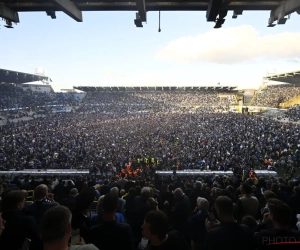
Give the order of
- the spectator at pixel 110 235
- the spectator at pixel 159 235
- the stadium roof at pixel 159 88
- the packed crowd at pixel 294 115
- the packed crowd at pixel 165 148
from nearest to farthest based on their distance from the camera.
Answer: the spectator at pixel 159 235 < the spectator at pixel 110 235 < the packed crowd at pixel 165 148 < the packed crowd at pixel 294 115 < the stadium roof at pixel 159 88

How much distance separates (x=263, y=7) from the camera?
140 inches

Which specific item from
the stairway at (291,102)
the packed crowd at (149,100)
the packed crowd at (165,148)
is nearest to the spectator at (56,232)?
the packed crowd at (165,148)

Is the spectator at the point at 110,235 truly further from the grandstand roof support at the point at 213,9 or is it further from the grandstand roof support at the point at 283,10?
the grandstand roof support at the point at 283,10

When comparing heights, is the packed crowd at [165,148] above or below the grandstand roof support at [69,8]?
below

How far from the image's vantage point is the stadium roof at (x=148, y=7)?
3.44m

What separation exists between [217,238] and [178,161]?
15185 millimetres

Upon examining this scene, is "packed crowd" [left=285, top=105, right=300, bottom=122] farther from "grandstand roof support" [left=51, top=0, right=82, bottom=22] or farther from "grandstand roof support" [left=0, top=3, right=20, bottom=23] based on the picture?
"grandstand roof support" [left=0, top=3, right=20, bottom=23]

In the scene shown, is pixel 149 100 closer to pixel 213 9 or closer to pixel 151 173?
pixel 151 173

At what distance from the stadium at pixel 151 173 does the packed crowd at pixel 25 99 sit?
0.24 metres

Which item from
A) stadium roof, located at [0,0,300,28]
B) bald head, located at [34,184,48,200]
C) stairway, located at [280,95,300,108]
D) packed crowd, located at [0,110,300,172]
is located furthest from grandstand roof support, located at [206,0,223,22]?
stairway, located at [280,95,300,108]

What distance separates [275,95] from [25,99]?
51.5m

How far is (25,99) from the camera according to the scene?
47688 mm

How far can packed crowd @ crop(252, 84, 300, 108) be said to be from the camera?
4725cm

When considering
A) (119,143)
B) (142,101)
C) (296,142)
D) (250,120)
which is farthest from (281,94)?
(119,143)
